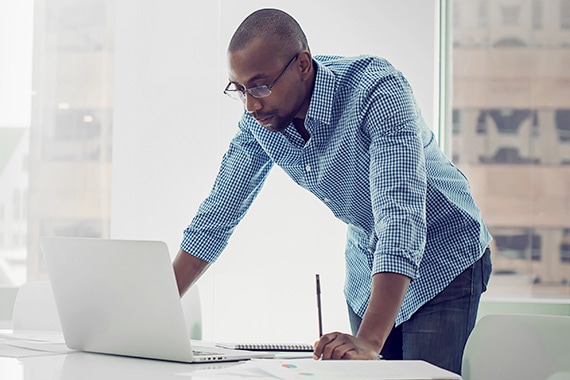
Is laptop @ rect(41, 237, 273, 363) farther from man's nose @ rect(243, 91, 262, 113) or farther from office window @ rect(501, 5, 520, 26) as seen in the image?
office window @ rect(501, 5, 520, 26)

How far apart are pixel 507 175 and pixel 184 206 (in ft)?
4.74

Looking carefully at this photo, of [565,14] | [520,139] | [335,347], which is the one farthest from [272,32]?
[565,14]

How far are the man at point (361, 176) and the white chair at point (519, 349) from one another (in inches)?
4.4

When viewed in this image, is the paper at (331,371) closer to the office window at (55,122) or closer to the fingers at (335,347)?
the fingers at (335,347)

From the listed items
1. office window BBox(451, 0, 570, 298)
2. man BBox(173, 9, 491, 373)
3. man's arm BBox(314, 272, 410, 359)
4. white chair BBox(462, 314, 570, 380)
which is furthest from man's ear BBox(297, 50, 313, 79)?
office window BBox(451, 0, 570, 298)

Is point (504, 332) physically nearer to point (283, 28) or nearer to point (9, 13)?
point (283, 28)

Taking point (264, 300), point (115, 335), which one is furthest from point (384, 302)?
point (264, 300)

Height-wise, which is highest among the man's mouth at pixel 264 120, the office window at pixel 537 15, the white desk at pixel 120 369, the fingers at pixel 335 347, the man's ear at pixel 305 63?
the office window at pixel 537 15

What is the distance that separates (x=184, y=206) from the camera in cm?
385

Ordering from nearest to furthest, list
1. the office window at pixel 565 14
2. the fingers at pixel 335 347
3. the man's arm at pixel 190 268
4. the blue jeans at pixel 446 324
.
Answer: the fingers at pixel 335 347 → the blue jeans at pixel 446 324 → the man's arm at pixel 190 268 → the office window at pixel 565 14

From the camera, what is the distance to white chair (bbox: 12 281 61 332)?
2471 mm

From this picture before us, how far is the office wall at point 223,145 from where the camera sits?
367 centimetres

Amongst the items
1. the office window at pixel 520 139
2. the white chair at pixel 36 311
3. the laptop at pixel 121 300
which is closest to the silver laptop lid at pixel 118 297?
the laptop at pixel 121 300

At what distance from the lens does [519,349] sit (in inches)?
66.3
